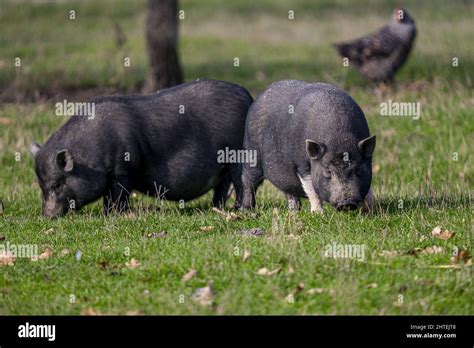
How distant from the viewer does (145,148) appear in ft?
38.0

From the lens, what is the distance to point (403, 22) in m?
19.8

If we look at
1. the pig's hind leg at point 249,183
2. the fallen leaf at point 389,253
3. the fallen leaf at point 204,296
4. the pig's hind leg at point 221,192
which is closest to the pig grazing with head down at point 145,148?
the pig's hind leg at point 221,192

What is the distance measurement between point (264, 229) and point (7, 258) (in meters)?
2.47

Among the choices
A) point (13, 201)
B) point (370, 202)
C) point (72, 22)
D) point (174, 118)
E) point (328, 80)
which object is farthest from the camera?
point (72, 22)

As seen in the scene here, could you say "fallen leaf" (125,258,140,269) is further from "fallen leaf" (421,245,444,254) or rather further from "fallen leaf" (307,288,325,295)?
"fallen leaf" (421,245,444,254)

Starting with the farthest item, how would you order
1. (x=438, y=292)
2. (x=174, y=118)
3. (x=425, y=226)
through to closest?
1. (x=174, y=118)
2. (x=425, y=226)
3. (x=438, y=292)

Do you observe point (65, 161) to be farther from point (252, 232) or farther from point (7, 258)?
point (252, 232)

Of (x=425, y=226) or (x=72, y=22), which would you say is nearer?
(x=425, y=226)

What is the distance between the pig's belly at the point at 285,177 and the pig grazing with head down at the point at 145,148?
1.11m

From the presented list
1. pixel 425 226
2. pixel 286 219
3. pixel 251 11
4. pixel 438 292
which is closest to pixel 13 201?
pixel 286 219

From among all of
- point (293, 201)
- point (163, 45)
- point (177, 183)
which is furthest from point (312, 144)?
point (163, 45)

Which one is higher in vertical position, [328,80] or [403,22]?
[403,22]

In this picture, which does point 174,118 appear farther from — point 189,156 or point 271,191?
point 271,191

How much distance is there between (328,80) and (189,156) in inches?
384
